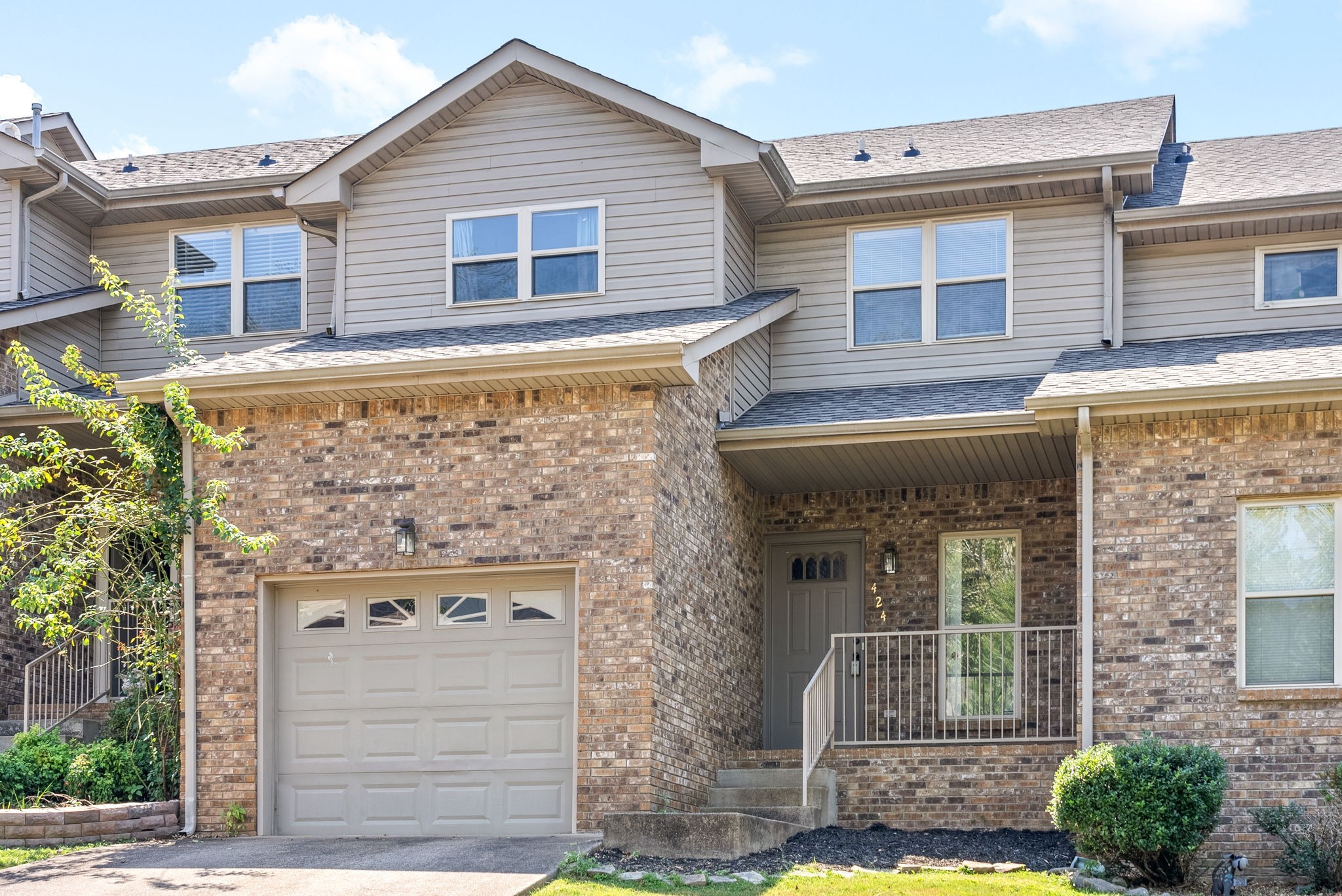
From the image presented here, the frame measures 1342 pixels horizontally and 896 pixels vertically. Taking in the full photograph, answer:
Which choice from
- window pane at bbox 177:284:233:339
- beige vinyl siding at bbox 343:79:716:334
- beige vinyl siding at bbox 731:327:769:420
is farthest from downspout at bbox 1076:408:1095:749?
window pane at bbox 177:284:233:339

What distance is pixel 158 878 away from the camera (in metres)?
10.5

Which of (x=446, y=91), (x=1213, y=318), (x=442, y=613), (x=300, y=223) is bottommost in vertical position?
(x=442, y=613)

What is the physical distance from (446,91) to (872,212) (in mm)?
4187

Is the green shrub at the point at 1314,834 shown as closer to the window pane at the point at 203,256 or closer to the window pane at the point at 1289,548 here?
the window pane at the point at 1289,548

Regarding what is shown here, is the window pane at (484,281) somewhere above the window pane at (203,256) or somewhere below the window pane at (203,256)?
below

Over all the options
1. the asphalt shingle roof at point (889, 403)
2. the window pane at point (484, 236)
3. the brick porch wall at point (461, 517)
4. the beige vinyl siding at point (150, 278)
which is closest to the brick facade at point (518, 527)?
the brick porch wall at point (461, 517)

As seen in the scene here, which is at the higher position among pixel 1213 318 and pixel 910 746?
pixel 1213 318

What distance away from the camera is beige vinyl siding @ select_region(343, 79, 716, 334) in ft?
47.6

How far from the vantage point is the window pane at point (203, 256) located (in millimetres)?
16719

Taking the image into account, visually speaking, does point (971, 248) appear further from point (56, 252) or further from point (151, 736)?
point (56, 252)

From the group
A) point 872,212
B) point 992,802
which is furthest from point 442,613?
point 872,212

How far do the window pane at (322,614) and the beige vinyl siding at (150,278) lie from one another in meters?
4.14

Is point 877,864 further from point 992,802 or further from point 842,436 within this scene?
point 842,436

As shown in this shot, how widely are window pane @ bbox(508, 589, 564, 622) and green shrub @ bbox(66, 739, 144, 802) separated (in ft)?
11.1
